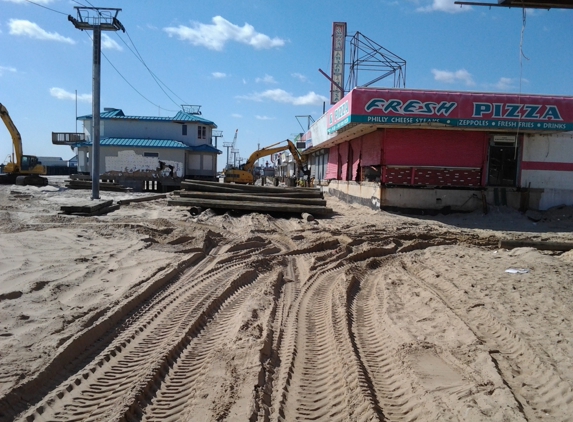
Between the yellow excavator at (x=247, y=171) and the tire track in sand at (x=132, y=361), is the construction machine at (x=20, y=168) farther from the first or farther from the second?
the tire track in sand at (x=132, y=361)

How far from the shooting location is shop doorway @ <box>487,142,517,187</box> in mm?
18703

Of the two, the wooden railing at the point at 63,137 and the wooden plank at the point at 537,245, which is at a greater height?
the wooden railing at the point at 63,137

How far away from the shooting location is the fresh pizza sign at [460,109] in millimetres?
17375

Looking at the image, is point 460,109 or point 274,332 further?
point 460,109

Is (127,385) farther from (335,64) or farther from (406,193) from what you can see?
(335,64)

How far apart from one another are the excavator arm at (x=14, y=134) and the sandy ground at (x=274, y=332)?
1008 inches

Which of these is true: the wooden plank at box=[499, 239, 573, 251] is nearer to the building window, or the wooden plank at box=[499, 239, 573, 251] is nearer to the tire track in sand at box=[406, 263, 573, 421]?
the tire track in sand at box=[406, 263, 573, 421]

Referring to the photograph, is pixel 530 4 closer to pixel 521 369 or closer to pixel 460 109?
pixel 521 369

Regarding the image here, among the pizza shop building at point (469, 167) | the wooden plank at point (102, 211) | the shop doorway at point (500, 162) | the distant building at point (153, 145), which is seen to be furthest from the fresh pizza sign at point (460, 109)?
the distant building at point (153, 145)

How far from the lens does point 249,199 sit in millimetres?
18422

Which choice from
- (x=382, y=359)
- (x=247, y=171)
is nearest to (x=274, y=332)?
(x=382, y=359)

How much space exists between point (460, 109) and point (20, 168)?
30298 mm

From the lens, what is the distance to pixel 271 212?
17172 mm

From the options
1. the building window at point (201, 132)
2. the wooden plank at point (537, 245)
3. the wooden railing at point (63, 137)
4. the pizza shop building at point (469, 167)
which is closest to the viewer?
the wooden plank at point (537, 245)
